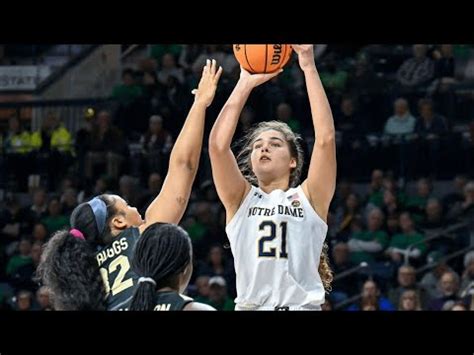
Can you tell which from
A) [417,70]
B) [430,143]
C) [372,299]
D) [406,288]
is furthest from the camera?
[417,70]

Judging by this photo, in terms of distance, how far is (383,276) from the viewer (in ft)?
41.4

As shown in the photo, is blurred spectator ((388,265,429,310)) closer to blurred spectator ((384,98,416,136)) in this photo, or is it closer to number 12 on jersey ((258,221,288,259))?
blurred spectator ((384,98,416,136))

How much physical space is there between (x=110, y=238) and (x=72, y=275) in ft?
3.07

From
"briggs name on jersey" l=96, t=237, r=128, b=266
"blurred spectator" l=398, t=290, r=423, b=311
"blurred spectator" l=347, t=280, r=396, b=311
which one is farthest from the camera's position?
"blurred spectator" l=347, t=280, r=396, b=311

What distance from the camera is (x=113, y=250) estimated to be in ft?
19.5

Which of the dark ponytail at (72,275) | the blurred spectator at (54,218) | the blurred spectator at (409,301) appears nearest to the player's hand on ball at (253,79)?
the dark ponytail at (72,275)

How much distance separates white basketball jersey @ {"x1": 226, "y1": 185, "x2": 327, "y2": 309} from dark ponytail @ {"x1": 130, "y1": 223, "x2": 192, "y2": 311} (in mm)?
→ 1924

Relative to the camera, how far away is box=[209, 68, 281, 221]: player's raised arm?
22.6 ft

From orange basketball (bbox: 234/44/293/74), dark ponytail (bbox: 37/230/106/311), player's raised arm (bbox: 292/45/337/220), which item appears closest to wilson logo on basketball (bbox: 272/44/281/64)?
orange basketball (bbox: 234/44/293/74)

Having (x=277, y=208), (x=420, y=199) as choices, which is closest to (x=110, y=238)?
(x=277, y=208)

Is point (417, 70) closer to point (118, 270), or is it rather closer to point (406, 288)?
point (406, 288)

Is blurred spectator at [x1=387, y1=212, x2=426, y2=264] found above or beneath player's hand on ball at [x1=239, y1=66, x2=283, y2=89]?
beneath
